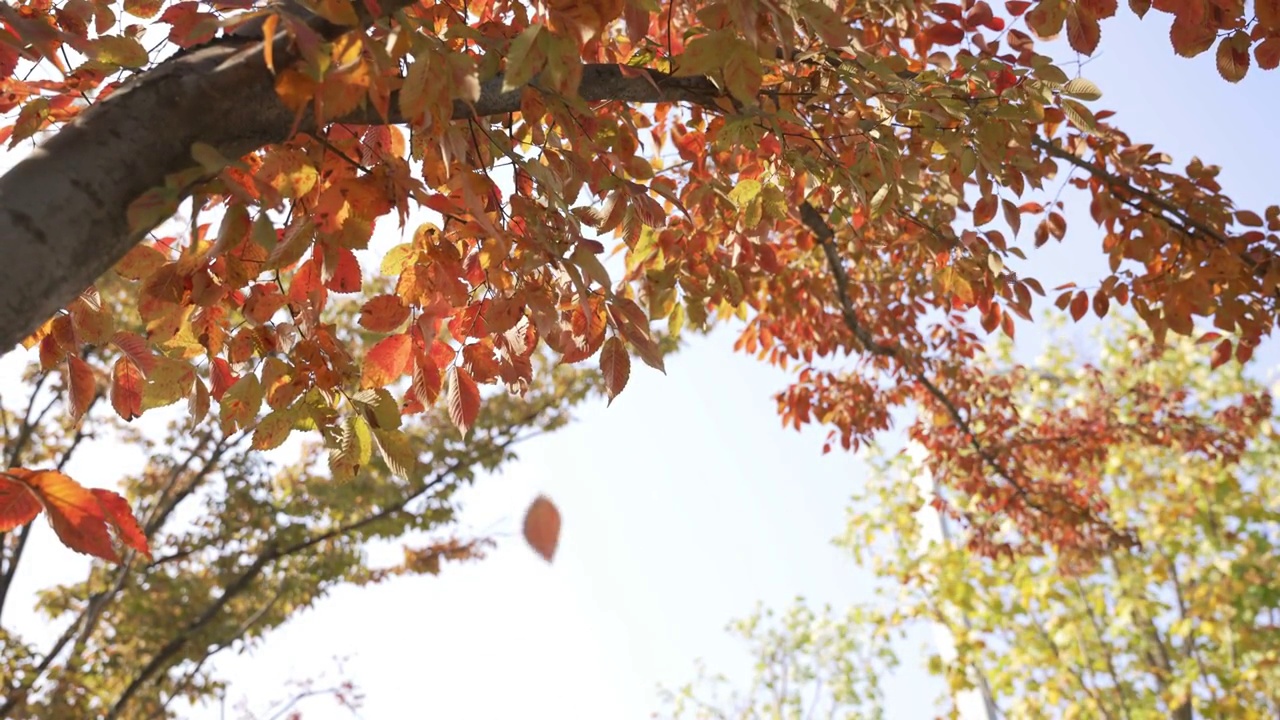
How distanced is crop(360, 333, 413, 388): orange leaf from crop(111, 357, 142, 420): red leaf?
47 centimetres

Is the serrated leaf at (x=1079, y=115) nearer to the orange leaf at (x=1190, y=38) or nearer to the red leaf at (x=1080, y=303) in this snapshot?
the orange leaf at (x=1190, y=38)

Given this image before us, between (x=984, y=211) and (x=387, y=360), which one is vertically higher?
(x=984, y=211)

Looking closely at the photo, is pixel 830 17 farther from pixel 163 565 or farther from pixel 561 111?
pixel 163 565

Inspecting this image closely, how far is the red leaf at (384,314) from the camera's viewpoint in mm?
1597

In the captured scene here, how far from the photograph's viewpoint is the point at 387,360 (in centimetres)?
162

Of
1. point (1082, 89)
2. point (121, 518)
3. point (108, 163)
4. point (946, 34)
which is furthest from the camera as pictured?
point (946, 34)

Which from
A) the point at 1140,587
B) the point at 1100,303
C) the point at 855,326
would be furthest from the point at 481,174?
the point at 1140,587

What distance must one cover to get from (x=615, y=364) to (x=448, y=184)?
1.54 ft

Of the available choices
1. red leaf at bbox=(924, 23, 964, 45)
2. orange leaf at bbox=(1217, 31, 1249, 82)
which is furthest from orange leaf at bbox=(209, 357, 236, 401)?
orange leaf at bbox=(1217, 31, 1249, 82)

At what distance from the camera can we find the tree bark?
1.05 m

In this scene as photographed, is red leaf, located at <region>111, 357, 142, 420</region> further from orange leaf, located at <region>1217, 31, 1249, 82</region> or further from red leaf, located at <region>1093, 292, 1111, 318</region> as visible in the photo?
red leaf, located at <region>1093, 292, 1111, 318</region>

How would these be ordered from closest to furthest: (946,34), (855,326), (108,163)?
(108,163), (946,34), (855,326)

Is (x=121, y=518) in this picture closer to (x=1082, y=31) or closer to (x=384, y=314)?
(x=384, y=314)

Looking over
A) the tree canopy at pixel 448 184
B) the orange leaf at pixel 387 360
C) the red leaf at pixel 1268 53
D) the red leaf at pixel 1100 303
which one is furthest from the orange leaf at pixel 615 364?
the red leaf at pixel 1100 303
